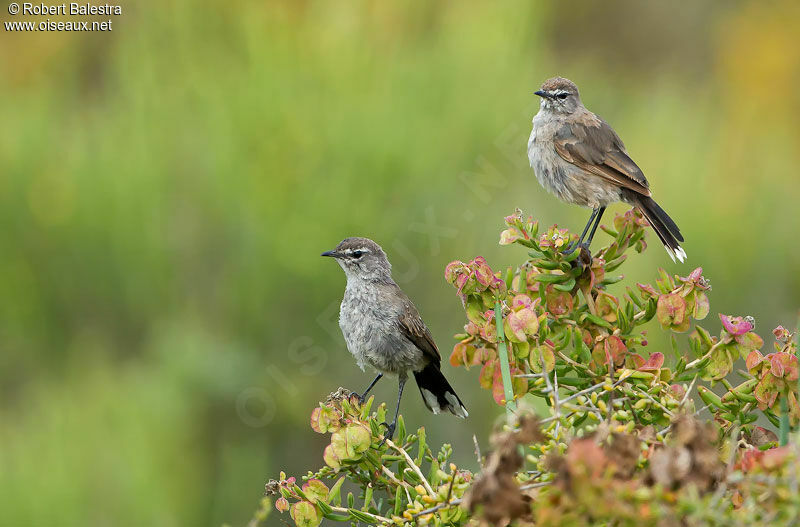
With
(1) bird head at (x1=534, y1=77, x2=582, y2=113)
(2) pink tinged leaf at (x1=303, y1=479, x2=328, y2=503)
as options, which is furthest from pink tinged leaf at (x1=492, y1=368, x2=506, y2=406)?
(1) bird head at (x1=534, y1=77, x2=582, y2=113)

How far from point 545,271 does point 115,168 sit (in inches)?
151

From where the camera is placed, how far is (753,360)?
1.48 metres

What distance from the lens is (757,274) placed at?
16.3 feet

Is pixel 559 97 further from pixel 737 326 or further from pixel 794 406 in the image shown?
pixel 794 406

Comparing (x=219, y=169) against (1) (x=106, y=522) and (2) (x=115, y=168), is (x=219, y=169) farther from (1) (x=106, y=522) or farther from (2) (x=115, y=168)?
(1) (x=106, y=522)

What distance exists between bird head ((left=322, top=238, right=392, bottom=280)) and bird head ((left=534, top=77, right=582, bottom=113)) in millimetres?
890

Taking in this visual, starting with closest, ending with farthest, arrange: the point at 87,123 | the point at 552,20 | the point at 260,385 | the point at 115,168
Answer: the point at 260,385, the point at 115,168, the point at 87,123, the point at 552,20

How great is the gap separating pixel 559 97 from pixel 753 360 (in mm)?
2174

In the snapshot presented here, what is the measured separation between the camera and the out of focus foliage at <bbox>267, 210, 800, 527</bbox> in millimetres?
935

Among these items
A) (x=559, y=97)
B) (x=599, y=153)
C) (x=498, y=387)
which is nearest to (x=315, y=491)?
(x=498, y=387)

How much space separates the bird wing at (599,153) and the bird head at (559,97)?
0.13 metres

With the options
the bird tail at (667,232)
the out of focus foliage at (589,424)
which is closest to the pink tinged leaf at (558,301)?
the out of focus foliage at (589,424)

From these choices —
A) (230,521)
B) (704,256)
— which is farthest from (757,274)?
(230,521)

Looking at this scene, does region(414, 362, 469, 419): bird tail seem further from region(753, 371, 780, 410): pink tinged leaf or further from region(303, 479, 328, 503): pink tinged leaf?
region(753, 371, 780, 410): pink tinged leaf
